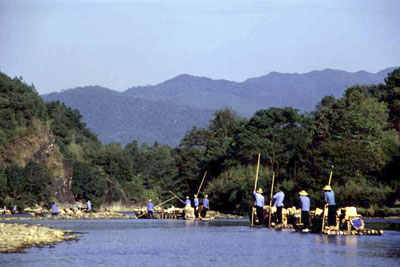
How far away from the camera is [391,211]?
71625 millimetres

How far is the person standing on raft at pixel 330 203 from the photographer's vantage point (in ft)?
140

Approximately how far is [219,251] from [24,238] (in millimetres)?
9601

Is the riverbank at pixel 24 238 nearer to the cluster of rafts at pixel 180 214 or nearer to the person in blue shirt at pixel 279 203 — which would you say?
the person in blue shirt at pixel 279 203

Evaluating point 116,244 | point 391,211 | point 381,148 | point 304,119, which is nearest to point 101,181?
point 304,119

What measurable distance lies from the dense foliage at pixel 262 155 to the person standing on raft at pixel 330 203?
30728 millimetres

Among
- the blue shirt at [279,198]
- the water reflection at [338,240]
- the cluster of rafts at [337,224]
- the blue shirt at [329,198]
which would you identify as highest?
the blue shirt at [279,198]

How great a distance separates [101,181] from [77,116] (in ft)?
158

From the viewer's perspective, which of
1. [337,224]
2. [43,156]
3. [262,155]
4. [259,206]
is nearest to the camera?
[337,224]

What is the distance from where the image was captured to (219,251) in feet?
115

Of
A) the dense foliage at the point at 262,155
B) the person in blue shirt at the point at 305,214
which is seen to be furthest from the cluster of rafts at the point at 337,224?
the dense foliage at the point at 262,155

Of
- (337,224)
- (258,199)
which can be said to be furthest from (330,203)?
(258,199)

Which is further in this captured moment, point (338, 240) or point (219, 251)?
point (338, 240)

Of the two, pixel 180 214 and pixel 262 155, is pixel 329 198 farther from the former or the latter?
pixel 262 155

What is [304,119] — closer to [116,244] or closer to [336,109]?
[336,109]
